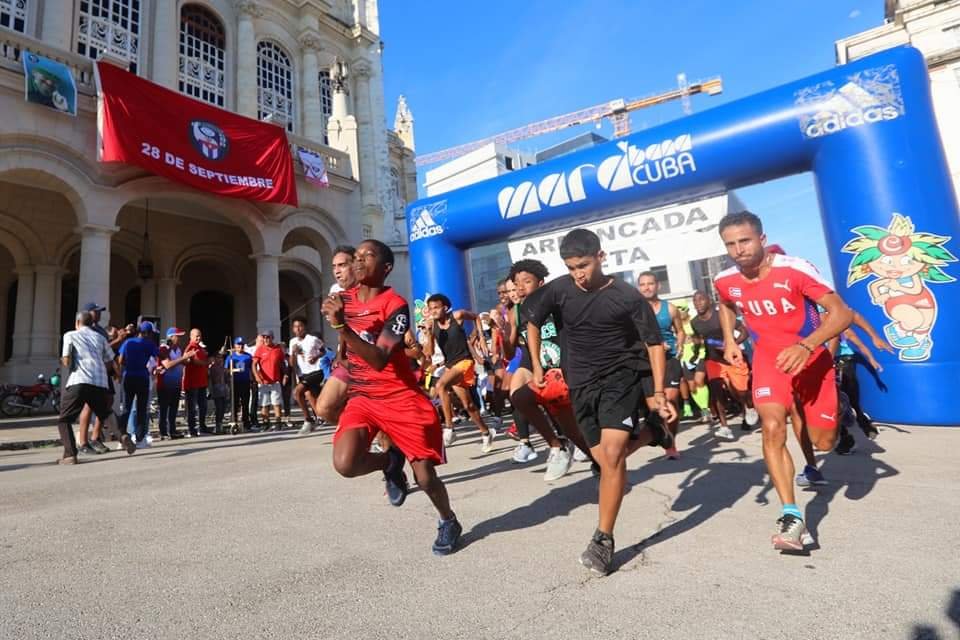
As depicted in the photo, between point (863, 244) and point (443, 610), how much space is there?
7.34 m

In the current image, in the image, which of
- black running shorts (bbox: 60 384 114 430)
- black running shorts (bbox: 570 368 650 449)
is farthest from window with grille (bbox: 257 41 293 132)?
black running shorts (bbox: 570 368 650 449)

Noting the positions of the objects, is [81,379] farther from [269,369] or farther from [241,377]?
[241,377]

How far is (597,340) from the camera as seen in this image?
2871 millimetres

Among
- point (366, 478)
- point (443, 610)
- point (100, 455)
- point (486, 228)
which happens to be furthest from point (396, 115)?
point (443, 610)

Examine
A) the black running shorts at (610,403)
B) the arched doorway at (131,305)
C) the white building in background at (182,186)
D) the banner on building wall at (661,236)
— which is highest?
the white building in background at (182,186)

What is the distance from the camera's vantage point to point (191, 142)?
12.8m

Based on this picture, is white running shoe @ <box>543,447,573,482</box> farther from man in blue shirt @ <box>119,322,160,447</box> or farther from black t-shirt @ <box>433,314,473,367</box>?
man in blue shirt @ <box>119,322,160,447</box>

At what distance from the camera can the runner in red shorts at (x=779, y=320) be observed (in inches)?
111

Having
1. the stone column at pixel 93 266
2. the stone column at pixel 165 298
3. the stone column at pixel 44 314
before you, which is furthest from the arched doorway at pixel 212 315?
the stone column at pixel 93 266

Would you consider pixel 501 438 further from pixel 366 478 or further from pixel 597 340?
pixel 597 340

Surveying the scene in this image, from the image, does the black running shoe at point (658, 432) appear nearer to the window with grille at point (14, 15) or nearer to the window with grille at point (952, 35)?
the window with grille at point (14, 15)

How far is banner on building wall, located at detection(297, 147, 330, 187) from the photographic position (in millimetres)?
15867

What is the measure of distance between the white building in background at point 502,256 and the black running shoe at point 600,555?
265 inches

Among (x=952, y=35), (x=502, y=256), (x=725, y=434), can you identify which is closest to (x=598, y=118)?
(x=502, y=256)
